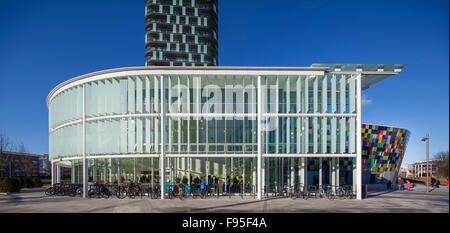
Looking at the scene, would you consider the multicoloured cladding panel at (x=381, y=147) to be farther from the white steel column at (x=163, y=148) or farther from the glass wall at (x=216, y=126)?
the white steel column at (x=163, y=148)

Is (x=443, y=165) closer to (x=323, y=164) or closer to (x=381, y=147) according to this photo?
(x=381, y=147)

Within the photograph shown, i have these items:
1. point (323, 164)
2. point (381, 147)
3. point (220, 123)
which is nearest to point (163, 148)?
point (220, 123)

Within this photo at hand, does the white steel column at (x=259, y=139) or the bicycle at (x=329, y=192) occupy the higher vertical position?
the white steel column at (x=259, y=139)

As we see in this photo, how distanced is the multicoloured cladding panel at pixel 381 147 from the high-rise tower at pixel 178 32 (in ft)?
126

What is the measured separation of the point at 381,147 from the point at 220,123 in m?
29.5

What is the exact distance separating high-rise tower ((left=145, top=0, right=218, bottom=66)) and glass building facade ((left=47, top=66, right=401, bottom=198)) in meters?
45.9

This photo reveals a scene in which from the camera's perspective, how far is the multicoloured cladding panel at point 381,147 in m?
43.3

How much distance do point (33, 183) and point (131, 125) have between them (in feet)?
78.0

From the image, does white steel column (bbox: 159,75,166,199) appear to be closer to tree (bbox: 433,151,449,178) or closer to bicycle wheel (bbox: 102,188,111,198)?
bicycle wheel (bbox: 102,188,111,198)

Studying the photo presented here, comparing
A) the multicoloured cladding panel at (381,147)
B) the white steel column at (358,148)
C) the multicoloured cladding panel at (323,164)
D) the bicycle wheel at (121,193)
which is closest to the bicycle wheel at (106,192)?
the bicycle wheel at (121,193)

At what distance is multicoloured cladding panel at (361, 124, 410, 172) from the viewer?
43.3 metres

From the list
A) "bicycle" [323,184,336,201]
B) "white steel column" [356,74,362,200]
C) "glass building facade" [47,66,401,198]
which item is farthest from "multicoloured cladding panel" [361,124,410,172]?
"bicycle" [323,184,336,201]

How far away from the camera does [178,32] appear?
70.8m
